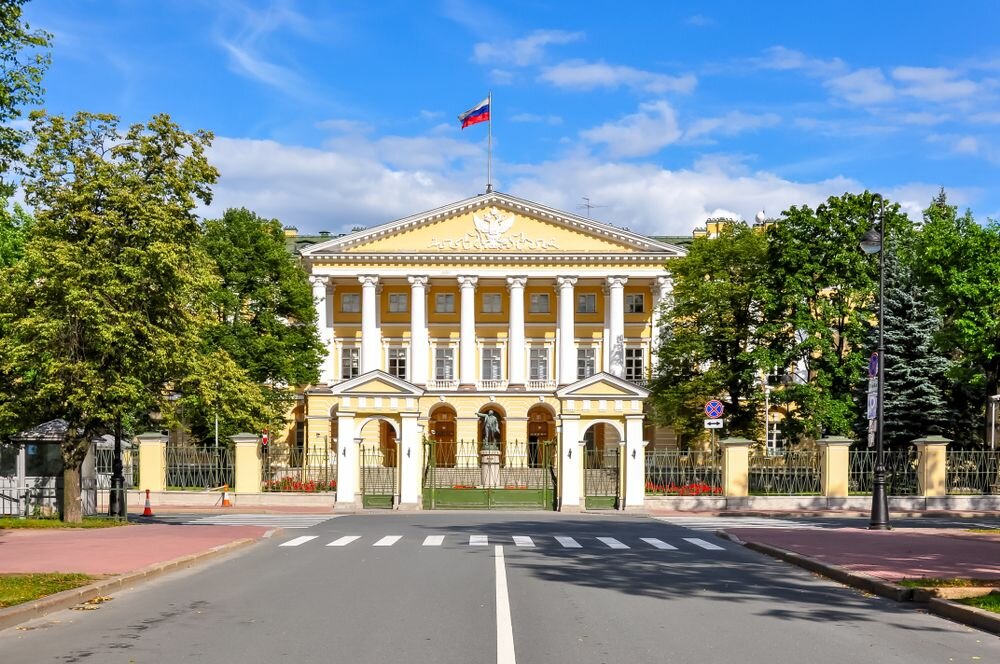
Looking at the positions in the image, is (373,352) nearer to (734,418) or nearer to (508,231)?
(508,231)

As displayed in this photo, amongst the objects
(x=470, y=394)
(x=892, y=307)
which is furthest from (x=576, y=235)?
(x=892, y=307)

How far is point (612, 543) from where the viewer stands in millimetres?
22125

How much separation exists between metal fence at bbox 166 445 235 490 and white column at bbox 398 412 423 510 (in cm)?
646

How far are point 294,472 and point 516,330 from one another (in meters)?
35.1

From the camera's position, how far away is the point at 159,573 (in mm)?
15594

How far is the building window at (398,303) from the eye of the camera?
76062 millimetres

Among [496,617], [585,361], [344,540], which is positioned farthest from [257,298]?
[496,617]

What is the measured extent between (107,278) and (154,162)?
11.8 ft

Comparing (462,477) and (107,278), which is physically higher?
(107,278)

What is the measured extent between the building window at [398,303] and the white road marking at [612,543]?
53478 millimetres

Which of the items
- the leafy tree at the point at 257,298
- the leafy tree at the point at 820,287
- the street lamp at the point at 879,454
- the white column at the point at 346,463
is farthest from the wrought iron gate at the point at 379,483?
the leafy tree at the point at 820,287

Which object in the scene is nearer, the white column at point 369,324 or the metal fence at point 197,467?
the metal fence at point 197,467

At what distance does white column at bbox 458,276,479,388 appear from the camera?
72625mm

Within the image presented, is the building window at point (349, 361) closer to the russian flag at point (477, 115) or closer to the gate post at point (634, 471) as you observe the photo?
the russian flag at point (477, 115)
